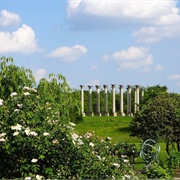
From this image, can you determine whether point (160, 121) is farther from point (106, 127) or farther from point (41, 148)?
point (106, 127)

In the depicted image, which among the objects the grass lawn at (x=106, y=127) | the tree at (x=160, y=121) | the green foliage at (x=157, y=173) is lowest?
the green foliage at (x=157, y=173)

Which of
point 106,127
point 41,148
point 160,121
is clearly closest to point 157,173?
point 41,148

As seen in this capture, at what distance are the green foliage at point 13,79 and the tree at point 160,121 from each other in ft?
14.5

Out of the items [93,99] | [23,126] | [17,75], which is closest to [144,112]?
[17,75]

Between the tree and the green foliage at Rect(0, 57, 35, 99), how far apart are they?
4.42 meters

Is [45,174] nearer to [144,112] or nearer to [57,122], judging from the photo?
[57,122]

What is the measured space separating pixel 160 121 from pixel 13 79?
571cm

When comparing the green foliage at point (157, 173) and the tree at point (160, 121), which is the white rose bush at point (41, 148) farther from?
the tree at point (160, 121)

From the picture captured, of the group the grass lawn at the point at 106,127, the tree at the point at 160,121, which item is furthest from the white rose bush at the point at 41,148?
the grass lawn at the point at 106,127

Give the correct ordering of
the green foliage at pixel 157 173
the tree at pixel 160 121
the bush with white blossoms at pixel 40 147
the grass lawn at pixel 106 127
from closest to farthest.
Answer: the bush with white blossoms at pixel 40 147 < the green foliage at pixel 157 173 < the tree at pixel 160 121 < the grass lawn at pixel 106 127

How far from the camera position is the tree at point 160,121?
1931 centimetres

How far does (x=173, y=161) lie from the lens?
17172 millimetres

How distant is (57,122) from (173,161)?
7874 millimetres

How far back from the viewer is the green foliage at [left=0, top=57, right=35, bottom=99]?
20297 mm
